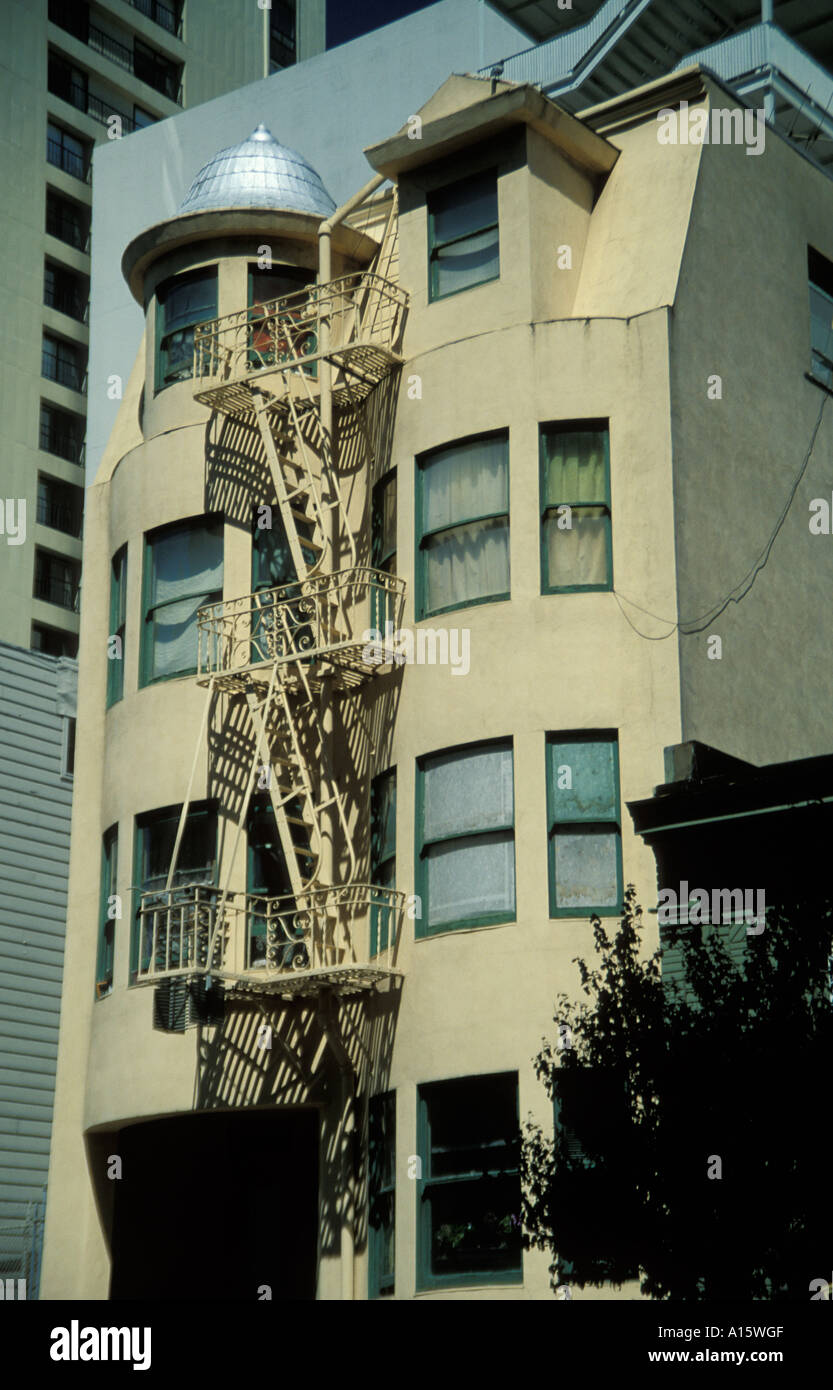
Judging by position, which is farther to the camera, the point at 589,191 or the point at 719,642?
the point at 589,191

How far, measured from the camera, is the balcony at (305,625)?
78.8ft

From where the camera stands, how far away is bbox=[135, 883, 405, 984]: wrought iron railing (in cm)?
2322

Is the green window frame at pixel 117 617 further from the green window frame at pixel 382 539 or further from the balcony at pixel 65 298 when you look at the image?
the balcony at pixel 65 298

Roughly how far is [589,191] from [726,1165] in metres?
13.7

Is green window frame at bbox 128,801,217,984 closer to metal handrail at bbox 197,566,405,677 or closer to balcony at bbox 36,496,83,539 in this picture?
metal handrail at bbox 197,566,405,677

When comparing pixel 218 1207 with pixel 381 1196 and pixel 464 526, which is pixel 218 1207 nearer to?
pixel 381 1196

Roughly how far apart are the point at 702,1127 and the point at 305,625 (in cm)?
869

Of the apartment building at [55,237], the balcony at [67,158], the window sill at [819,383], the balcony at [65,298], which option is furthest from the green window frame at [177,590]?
the balcony at [67,158]

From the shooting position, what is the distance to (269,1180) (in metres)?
27.8

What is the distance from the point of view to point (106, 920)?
2662 cm

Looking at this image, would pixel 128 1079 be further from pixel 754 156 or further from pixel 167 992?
pixel 754 156

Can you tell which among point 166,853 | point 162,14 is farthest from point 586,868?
point 162,14

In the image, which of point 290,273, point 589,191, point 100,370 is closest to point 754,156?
point 589,191

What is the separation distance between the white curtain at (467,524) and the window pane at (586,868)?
302cm
